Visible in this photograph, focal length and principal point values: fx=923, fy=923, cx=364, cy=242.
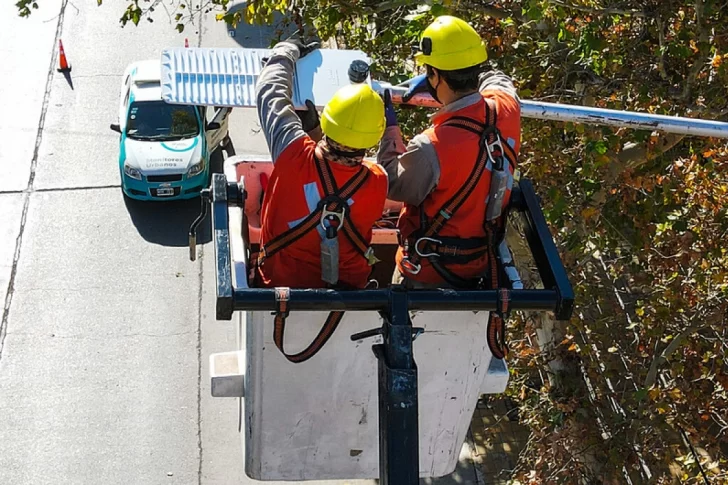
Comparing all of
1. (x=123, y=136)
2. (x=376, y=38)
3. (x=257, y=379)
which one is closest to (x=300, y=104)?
(x=257, y=379)

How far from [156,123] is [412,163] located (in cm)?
1055

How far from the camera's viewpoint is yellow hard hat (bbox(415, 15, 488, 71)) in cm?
386

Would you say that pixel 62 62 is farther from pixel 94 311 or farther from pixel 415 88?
pixel 415 88

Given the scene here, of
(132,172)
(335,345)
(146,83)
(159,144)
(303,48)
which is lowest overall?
(132,172)

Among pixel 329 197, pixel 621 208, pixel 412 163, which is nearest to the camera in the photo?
pixel 329 197

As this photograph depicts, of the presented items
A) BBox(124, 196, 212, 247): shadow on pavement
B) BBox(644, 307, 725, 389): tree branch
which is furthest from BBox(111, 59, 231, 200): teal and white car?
BBox(644, 307, 725, 389): tree branch

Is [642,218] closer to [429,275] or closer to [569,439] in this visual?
[569,439]

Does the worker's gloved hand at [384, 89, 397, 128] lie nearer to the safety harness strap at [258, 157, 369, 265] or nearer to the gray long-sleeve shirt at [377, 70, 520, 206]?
the gray long-sleeve shirt at [377, 70, 520, 206]

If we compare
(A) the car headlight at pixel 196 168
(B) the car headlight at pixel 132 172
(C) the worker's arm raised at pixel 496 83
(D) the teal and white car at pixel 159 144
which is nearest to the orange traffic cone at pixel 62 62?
(D) the teal and white car at pixel 159 144

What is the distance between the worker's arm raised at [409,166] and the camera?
3779mm

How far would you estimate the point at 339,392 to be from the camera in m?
3.96

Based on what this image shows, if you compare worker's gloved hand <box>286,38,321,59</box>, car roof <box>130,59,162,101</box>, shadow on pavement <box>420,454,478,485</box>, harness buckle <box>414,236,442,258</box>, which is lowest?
shadow on pavement <box>420,454,478,485</box>

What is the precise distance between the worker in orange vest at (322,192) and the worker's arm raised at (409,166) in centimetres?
16

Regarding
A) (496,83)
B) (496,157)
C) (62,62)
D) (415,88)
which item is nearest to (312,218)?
(496,157)
